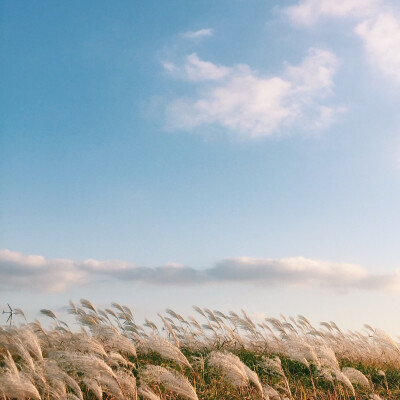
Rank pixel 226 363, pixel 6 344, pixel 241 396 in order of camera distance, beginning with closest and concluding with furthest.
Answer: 1. pixel 226 363
2. pixel 241 396
3. pixel 6 344

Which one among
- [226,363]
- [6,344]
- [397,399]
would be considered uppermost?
[226,363]

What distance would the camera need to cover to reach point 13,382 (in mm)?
4590

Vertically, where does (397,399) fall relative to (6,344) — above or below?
below

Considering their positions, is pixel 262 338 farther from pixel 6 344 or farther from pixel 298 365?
pixel 6 344

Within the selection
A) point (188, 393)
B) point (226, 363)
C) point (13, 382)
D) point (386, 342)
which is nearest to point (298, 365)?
point (386, 342)

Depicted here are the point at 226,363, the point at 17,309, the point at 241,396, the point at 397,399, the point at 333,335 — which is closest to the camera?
the point at 226,363

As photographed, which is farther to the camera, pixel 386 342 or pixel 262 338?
pixel 262 338

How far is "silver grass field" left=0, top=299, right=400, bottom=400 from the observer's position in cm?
521

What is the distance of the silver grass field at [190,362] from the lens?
205 inches

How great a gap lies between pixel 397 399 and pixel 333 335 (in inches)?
131

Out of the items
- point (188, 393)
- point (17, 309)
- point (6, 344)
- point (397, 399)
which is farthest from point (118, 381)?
point (17, 309)

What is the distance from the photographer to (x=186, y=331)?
10.3 meters

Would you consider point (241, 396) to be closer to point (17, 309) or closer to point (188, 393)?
point (188, 393)

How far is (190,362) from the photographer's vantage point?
830 centimetres
